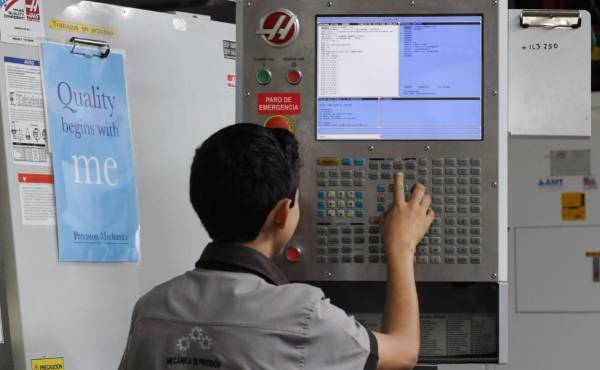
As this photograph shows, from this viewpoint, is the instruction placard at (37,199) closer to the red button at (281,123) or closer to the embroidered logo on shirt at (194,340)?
the red button at (281,123)

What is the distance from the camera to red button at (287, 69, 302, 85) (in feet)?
6.03

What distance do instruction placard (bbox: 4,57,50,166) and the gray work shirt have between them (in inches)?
23.4

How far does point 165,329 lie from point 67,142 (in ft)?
2.39

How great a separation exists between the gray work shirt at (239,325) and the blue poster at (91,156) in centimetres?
57

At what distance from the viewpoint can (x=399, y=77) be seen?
1828 millimetres

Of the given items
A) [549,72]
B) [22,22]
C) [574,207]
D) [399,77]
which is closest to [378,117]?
[399,77]

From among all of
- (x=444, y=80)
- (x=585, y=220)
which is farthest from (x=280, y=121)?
(x=585, y=220)

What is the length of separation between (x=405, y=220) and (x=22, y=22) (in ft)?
3.12

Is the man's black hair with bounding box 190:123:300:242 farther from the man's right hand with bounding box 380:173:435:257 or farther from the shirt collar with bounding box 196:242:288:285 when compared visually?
the man's right hand with bounding box 380:173:435:257

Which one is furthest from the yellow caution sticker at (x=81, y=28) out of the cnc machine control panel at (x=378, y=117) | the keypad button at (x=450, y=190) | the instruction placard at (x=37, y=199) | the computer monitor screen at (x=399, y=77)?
the keypad button at (x=450, y=190)

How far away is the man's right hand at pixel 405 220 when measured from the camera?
68.7 inches

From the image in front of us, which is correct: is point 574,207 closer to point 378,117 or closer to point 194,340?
point 378,117

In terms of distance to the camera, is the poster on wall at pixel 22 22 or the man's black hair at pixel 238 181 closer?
the man's black hair at pixel 238 181

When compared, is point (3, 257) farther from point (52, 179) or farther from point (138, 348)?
point (138, 348)
